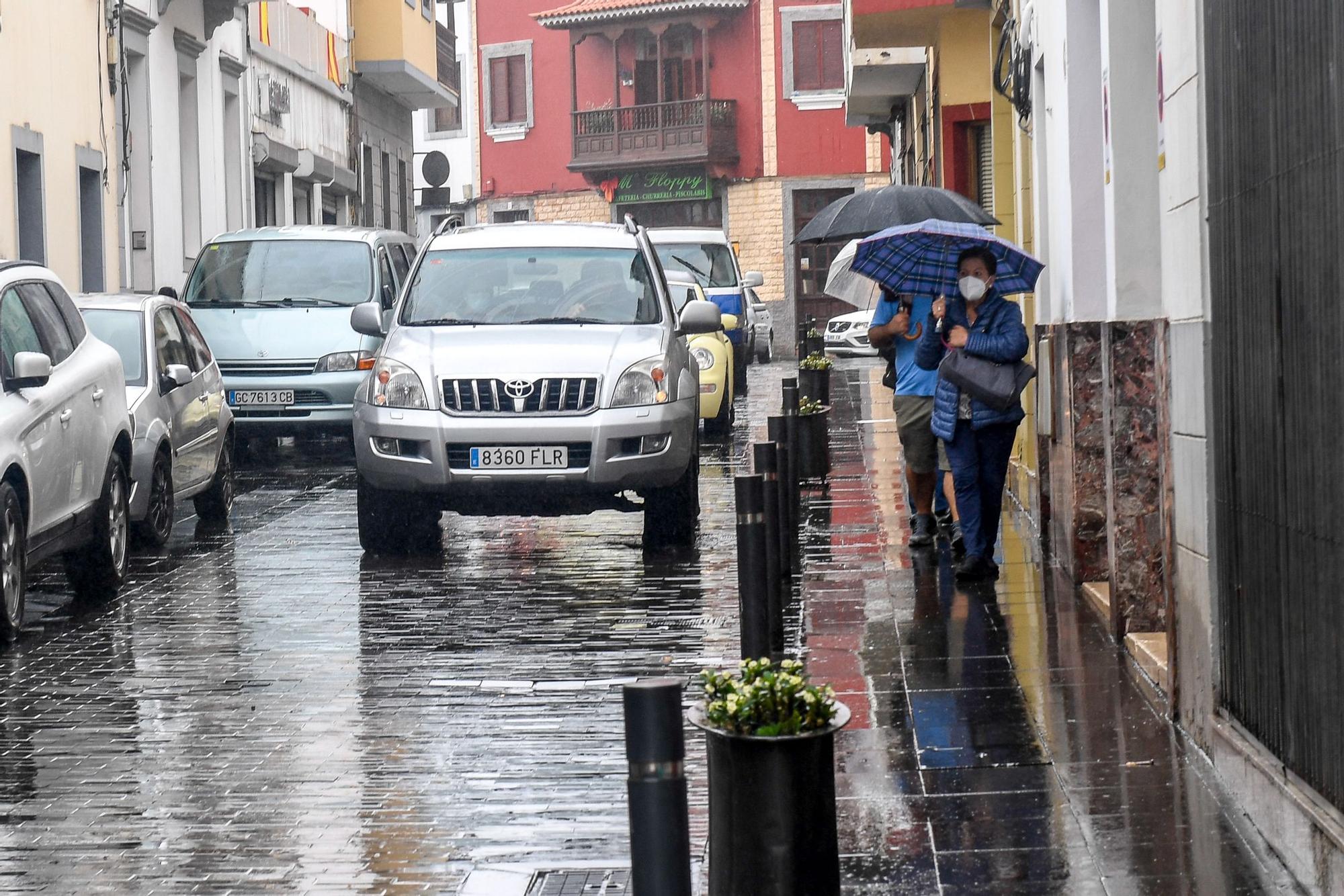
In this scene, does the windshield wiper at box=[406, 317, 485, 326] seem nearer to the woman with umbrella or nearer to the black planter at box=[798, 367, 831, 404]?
the woman with umbrella

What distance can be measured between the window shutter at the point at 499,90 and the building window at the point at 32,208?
3613 cm

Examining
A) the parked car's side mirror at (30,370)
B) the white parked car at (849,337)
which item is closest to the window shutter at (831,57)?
the white parked car at (849,337)

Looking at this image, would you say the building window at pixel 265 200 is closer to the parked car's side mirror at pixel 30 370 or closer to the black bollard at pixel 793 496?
the black bollard at pixel 793 496

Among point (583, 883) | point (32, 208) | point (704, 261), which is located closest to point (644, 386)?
point (583, 883)

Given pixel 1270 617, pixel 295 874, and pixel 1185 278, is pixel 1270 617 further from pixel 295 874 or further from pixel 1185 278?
pixel 295 874

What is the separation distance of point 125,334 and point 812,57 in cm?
4030

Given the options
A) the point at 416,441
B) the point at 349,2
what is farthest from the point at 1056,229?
the point at 349,2

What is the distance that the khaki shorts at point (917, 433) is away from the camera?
36.9 ft

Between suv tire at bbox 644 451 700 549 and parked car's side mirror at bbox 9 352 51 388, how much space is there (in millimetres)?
3673

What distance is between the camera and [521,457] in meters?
11.4

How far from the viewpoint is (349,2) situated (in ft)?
118

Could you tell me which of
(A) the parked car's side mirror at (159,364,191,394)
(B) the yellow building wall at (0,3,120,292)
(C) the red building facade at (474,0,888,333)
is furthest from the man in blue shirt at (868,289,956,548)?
(C) the red building facade at (474,0,888,333)

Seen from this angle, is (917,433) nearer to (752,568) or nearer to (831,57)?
(752,568)

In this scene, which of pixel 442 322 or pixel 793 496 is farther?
pixel 442 322
